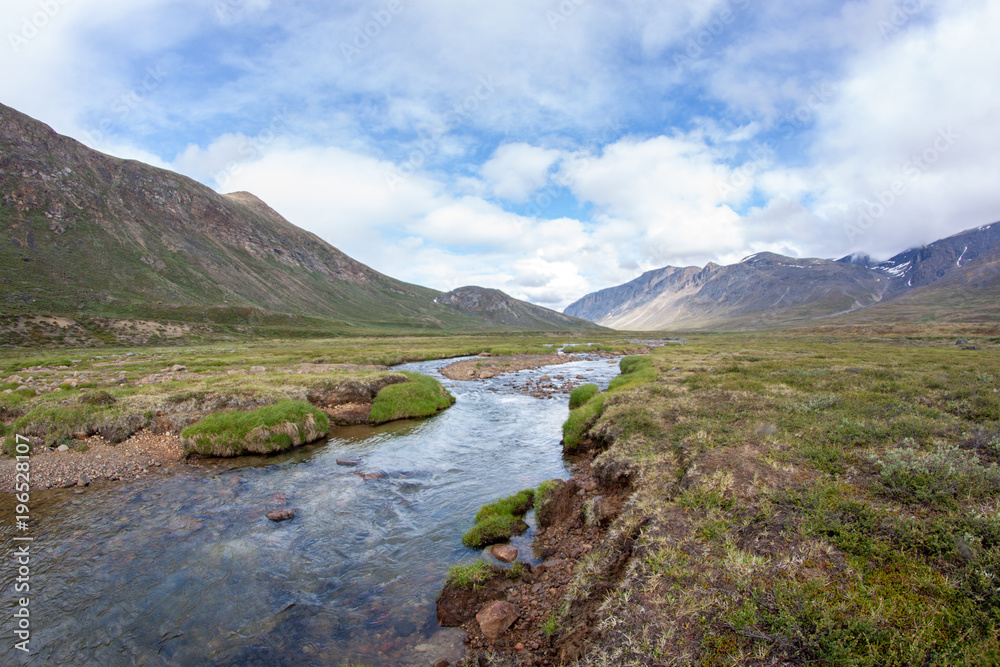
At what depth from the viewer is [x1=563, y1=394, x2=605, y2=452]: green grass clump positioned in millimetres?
23297

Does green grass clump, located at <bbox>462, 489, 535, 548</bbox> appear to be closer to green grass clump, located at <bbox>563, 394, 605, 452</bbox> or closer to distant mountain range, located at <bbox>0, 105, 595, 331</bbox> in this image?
green grass clump, located at <bbox>563, 394, 605, 452</bbox>

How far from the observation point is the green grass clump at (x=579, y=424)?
76.4ft

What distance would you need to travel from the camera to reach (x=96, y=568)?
41.0 feet

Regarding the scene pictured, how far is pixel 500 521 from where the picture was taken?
14.5 meters

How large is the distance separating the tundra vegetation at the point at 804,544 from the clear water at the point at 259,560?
4.59 metres

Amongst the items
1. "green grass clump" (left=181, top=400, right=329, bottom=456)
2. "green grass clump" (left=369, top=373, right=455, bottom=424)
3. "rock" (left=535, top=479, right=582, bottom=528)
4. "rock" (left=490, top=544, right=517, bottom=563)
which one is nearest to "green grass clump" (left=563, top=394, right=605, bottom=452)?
"rock" (left=535, top=479, right=582, bottom=528)

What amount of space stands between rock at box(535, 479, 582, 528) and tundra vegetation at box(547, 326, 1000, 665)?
6.11ft

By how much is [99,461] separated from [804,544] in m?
28.2

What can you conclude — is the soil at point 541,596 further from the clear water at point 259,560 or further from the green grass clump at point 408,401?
the green grass clump at point 408,401

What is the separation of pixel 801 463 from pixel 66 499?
27.5 m

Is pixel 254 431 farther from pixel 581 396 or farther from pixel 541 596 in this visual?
pixel 581 396

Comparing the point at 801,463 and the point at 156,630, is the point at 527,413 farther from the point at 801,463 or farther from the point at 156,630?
the point at 156,630
